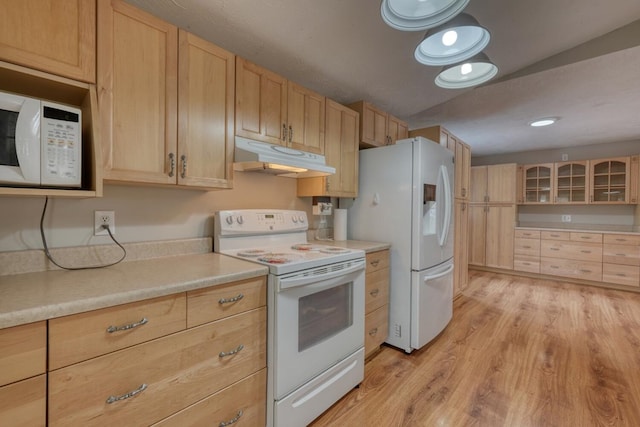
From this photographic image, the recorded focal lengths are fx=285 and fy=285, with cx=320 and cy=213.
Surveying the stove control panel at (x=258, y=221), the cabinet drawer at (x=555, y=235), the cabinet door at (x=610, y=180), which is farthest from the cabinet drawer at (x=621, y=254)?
the stove control panel at (x=258, y=221)

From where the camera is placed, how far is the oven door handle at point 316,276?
1.40 meters

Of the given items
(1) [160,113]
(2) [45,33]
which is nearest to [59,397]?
(1) [160,113]

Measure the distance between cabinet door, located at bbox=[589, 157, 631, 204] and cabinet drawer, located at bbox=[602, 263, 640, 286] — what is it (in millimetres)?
1000

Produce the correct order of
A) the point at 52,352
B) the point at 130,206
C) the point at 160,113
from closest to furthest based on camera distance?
the point at 52,352 < the point at 160,113 < the point at 130,206

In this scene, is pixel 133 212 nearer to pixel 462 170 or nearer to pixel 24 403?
pixel 24 403

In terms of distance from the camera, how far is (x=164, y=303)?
3.51 ft

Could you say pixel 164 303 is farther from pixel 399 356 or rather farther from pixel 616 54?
pixel 616 54

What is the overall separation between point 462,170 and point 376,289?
2344 mm

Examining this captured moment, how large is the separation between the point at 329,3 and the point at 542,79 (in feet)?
7.43

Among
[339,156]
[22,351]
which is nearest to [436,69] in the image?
[339,156]

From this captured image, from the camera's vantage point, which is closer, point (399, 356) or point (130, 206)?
point (130, 206)

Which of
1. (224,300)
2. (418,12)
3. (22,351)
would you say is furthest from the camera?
(418,12)

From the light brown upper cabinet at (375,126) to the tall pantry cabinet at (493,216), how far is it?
3.18 metres

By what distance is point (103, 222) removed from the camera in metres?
1.43
